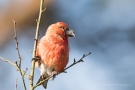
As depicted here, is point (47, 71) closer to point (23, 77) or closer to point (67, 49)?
point (67, 49)

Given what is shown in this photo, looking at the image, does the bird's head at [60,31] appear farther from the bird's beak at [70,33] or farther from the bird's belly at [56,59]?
the bird's belly at [56,59]

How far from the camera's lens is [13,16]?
26.2 ft

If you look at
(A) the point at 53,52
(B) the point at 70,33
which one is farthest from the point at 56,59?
(B) the point at 70,33

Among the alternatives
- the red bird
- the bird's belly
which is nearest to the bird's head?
the red bird

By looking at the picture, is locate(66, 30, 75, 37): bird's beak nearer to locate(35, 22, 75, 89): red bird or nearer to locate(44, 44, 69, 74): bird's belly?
locate(35, 22, 75, 89): red bird

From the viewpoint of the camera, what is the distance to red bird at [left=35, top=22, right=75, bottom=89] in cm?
534

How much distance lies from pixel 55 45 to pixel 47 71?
0.37m

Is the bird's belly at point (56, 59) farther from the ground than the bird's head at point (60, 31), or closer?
closer

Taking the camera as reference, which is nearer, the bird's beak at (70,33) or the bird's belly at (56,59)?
the bird's belly at (56,59)

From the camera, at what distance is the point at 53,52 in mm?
5348

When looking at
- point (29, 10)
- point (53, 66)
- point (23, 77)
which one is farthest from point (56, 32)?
point (29, 10)

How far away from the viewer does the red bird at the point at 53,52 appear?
210 inches

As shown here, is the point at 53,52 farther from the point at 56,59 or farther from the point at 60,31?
the point at 60,31

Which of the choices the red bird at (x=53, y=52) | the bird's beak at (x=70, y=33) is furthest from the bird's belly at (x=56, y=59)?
the bird's beak at (x=70, y=33)
